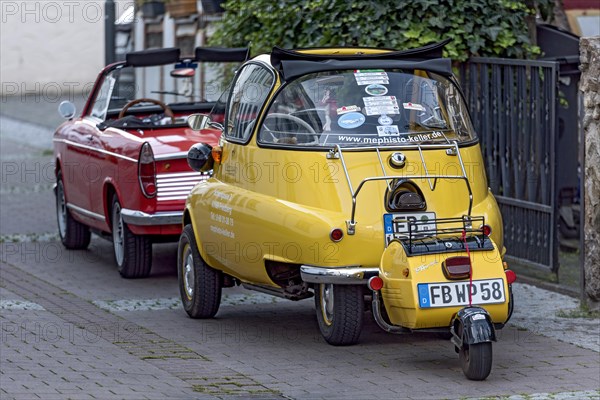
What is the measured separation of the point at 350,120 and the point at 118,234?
3.91m

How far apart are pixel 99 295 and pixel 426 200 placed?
12.0ft

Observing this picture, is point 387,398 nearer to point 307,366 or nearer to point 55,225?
point 307,366

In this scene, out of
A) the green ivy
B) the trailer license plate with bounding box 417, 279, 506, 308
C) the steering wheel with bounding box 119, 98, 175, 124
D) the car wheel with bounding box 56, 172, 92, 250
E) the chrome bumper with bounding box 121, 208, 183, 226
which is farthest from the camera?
the car wheel with bounding box 56, 172, 92, 250

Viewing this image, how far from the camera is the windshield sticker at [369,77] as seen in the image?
30.3ft

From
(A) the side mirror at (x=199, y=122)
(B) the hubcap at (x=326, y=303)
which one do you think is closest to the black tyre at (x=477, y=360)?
(B) the hubcap at (x=326, y=303)

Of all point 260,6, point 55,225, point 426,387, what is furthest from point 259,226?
point 55,225

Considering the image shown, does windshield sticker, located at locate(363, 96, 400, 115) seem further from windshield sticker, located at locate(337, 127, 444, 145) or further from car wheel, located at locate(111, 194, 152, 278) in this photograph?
car wheel, located at locate(111, 194, 152, 278)

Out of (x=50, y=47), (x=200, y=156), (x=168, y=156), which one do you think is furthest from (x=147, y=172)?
(x=50, y=47)

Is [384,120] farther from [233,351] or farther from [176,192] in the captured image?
[176,192]

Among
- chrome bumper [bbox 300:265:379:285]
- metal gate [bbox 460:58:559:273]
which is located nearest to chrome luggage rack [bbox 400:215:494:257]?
chrome bumper [bbox 300:265:379:285]

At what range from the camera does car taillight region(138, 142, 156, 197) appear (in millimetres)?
11594

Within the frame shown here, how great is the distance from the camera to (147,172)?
1160 centimetres

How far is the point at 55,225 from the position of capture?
15578mm

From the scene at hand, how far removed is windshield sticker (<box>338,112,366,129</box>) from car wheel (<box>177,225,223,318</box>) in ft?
5.45
